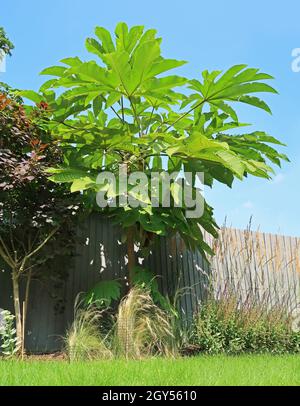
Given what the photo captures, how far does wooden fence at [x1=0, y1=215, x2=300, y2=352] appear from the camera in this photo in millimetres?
6355

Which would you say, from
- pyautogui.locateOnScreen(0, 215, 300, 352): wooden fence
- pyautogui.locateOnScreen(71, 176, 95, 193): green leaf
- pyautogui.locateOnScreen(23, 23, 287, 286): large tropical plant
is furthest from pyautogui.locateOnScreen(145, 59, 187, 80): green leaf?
pyautogui.locateOnScreen(0, 215, 300, 352): wooden fence

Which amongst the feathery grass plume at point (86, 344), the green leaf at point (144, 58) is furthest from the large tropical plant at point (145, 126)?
the feathery grass plume at point (86, 344)

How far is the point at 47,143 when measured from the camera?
541cm

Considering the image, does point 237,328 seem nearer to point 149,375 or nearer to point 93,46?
point 149,375

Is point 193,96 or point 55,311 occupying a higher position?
point 193,96

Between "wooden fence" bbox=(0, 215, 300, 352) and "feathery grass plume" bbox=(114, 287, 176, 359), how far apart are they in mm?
1161

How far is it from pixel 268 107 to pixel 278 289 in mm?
3155

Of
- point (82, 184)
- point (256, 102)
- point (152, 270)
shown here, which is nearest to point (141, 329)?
point (82, 184)

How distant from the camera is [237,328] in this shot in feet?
19.7

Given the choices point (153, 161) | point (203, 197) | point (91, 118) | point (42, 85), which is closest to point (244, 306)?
point (203, 197)

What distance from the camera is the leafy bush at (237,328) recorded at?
581 centimetres

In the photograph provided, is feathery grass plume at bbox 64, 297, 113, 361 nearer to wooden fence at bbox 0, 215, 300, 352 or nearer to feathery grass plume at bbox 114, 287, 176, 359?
feathery grass plume at bbox 114, 287, 176, 359

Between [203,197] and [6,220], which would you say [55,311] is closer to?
[6,220]

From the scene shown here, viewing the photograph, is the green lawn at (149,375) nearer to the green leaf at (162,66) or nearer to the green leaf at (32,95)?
the green leaf at (162,66)
